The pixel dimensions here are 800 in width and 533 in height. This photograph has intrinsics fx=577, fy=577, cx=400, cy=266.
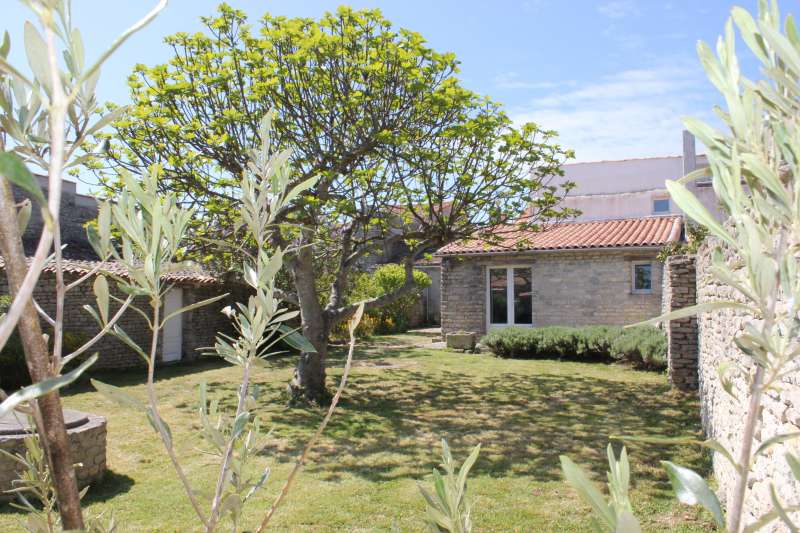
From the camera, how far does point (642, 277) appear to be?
16078 millimetres

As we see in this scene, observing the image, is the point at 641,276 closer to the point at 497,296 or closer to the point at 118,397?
the point at 497,296

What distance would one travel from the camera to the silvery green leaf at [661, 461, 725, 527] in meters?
0.69

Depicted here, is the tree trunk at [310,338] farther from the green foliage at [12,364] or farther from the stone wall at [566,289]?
the stone wall at [566,289]

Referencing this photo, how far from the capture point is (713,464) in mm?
5859

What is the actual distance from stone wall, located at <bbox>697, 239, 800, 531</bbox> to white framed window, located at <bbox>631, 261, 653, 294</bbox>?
8.95 meters

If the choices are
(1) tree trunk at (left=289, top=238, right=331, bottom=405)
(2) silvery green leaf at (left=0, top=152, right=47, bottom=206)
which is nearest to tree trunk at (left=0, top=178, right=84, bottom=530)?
(2) silvery green leaf at (left=0, top=152, right=47, bottom=206)

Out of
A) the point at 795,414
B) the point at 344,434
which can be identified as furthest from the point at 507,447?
the point at 795,414

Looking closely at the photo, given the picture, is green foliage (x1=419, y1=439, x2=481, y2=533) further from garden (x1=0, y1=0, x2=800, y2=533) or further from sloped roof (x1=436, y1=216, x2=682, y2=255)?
sloped roof (x1=436, y1=216, x2=682, y2=255)

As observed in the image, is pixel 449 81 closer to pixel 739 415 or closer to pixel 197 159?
pixel 197 159

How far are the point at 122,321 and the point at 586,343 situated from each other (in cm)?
1180

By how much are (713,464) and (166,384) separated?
10.1 meters

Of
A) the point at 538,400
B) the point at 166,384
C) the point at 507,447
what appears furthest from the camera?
the point at 166,384

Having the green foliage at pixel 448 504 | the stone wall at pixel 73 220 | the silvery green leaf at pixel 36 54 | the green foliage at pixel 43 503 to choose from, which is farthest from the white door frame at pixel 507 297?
the silvery green leaf at pixel 36 54

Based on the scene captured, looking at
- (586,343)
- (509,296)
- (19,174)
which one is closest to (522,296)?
(509,296)
